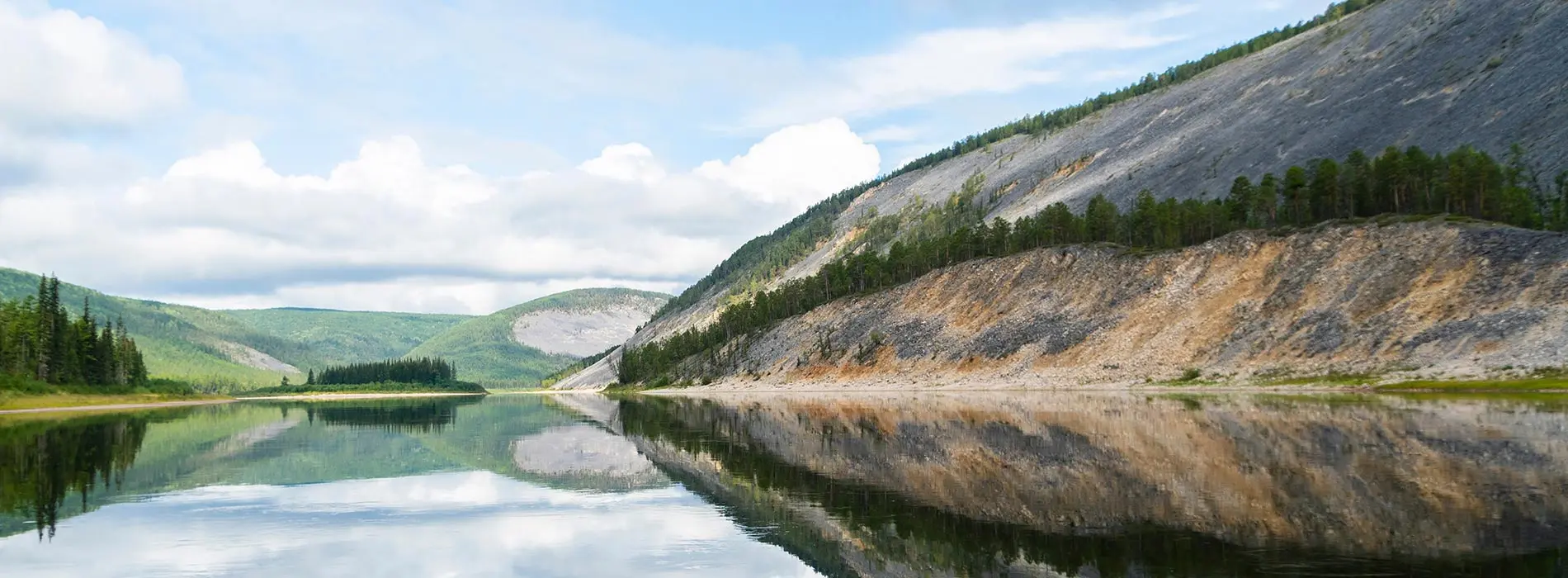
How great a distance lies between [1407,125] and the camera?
145 m

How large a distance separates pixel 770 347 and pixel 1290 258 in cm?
9086

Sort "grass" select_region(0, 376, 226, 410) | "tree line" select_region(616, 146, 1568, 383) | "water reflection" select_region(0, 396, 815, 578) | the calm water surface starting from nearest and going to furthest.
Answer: the calm water surface → "water reflection" select_region(0, 396, 815, 578) → "tree line" select_region(616, 146, 1568, 383) → "grass" select_region(0, 376, 226, 410)

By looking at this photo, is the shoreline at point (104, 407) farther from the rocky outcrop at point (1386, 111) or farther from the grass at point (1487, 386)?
the grass at point (1487, 386)

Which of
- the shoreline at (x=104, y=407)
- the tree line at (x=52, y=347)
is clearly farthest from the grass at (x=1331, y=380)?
the tree line at (x=52, y=347)

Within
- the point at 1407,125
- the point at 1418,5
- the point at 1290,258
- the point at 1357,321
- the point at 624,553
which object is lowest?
the point at 624,553

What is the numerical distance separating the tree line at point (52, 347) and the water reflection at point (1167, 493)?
383 feet

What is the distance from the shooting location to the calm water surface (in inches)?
846

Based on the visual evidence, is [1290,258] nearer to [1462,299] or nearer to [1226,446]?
[1462,299]

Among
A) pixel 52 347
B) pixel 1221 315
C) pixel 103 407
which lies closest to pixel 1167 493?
pixel 1221 315

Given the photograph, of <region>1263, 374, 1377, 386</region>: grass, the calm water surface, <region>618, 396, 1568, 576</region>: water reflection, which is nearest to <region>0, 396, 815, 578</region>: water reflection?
the calm water surface

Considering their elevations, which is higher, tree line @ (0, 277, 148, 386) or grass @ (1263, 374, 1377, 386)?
tree line @ (0, 277, 148, 386)

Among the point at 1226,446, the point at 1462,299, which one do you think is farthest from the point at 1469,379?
the point at 1226,446

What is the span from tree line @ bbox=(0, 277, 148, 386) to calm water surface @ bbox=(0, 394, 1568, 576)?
289ft

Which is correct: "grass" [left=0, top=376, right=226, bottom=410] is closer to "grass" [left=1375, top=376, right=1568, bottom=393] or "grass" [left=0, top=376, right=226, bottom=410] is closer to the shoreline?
the shoreline
